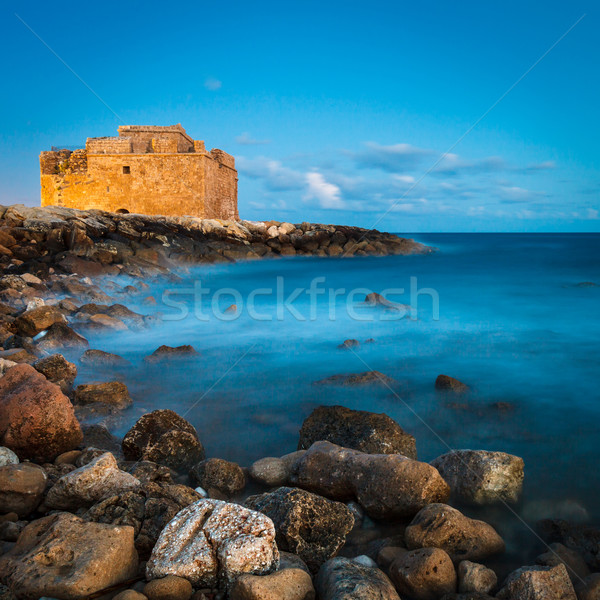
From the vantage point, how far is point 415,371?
6086 millimetres

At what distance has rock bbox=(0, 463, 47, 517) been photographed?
2.42 m

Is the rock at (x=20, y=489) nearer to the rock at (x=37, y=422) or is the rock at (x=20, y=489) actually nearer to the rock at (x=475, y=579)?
the rock at (x=37, y=422)

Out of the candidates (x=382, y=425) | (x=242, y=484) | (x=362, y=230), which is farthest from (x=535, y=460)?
(x=362, y=230)

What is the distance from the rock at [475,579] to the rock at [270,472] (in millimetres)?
1244

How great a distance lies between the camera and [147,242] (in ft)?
55.7

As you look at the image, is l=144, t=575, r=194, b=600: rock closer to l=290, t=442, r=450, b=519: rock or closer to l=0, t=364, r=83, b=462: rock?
l=290, t=442, r=450, b=519: rock

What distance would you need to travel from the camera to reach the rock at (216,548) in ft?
6.34

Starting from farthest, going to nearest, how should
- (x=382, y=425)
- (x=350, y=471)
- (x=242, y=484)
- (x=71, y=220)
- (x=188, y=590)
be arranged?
(x=71, y=220), (x=382, y=425), (x=242, y=484), (x=350, y=471), (x=188, y=590)

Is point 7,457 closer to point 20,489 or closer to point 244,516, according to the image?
point 20,489

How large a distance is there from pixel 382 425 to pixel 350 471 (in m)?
0.68

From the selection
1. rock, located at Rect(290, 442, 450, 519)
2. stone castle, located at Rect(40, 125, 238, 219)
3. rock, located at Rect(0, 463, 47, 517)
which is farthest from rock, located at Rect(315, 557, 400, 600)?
stone castle, located at Rect(40, 125, 238, 219)

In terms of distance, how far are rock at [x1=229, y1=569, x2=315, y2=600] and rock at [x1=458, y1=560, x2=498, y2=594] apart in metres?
0.68

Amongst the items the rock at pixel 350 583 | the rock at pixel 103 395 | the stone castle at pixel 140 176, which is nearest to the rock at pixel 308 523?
the rock at pixel 350 583

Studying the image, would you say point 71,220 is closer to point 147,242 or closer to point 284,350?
point 147,242
